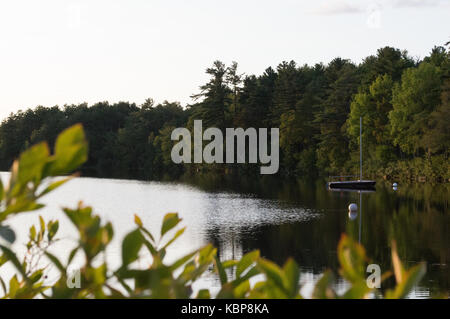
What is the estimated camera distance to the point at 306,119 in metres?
61.0

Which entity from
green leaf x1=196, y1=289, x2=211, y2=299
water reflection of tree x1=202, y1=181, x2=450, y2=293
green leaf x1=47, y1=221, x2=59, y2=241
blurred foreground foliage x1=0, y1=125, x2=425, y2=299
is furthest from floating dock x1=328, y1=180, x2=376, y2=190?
blurred foreground foliage x1=0, y1=125, x2=425, y2=299

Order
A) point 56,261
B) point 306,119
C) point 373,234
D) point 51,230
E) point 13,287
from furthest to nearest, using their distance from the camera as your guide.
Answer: point 306,119 < point 373,234 < point 51,230 < point 13,287 < point 56,261

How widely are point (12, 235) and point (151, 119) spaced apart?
82.9 metres

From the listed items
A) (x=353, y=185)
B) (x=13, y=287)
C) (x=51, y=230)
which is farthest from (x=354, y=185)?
(x=13, y=287)

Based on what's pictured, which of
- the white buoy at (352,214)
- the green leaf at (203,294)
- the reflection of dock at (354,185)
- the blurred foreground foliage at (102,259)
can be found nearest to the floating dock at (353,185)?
the reflection of dock at (354,185)

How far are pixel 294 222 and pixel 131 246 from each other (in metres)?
24.4

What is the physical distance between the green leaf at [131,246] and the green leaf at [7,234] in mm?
239

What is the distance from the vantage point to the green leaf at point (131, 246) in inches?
25.4

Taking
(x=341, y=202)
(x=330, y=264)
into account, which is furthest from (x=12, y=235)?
(x=341, y=202)

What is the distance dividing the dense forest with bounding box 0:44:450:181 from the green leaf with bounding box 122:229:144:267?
41.0 meters

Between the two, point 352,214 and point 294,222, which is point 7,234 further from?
point 352,214

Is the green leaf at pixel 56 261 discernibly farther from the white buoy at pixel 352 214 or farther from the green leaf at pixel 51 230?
the white buoy at pixel 352 214

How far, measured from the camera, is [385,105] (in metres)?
48.8

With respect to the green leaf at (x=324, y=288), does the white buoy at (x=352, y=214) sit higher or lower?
lower
